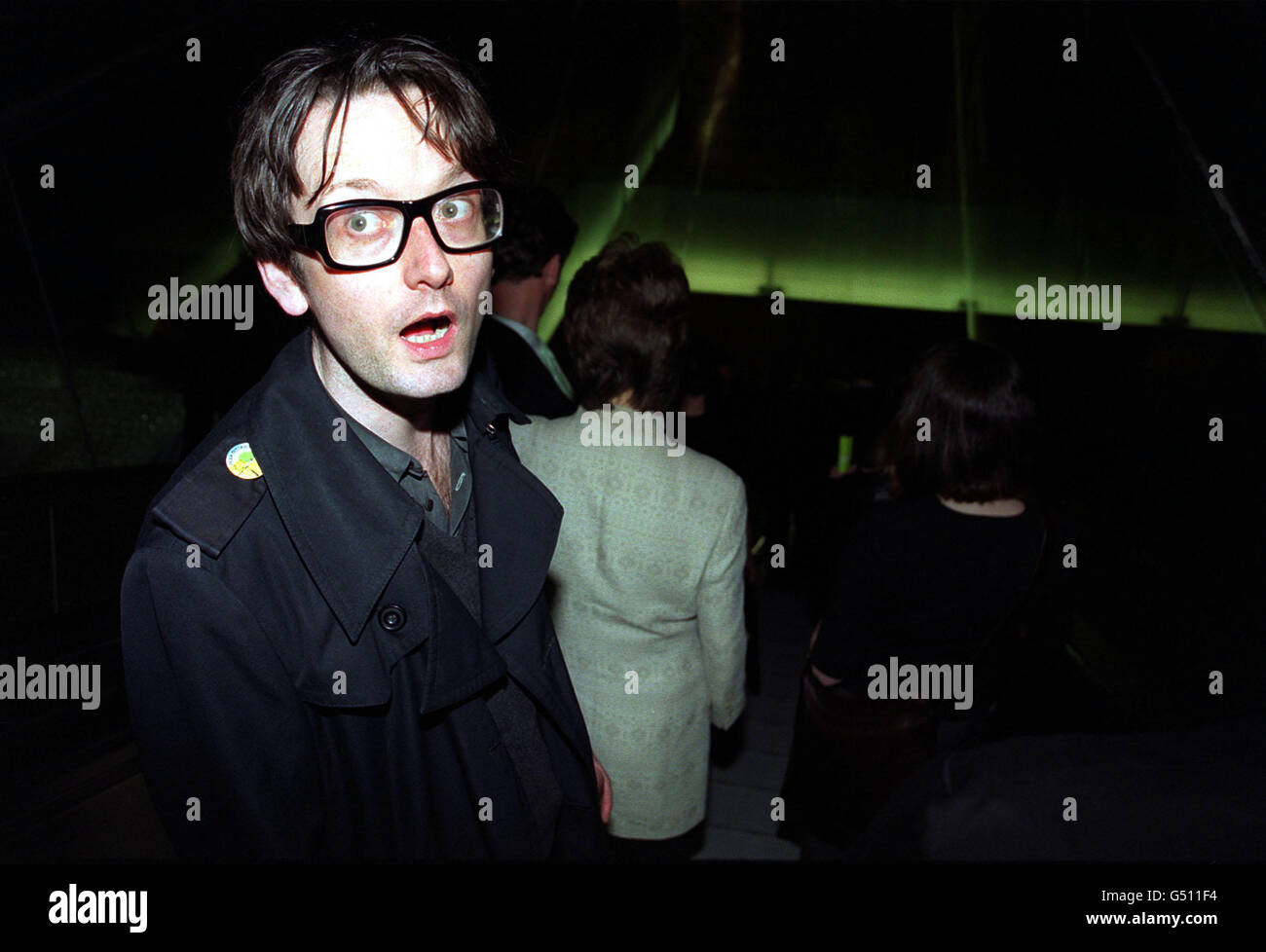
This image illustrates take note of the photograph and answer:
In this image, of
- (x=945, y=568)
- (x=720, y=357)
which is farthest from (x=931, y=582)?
(x=720, y=357)

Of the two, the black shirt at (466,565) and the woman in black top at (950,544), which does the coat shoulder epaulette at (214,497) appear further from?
the woman in black top at (950,544)

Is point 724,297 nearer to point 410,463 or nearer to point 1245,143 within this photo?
point 1245,143

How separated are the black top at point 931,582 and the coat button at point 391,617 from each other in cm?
137

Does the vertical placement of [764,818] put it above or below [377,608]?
below

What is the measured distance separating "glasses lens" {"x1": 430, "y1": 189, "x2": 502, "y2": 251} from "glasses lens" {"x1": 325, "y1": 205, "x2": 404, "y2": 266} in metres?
0.07

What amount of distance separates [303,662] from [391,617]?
137mm

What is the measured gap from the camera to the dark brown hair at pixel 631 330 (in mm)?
2100

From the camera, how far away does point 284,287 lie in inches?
46.9

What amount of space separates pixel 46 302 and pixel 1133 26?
501 centimetres

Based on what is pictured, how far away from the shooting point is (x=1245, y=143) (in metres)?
2.73

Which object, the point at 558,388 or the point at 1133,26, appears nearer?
the point at 558,388

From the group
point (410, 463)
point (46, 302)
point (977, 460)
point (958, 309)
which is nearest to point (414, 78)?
point (410, 463)

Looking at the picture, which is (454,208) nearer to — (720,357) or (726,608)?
(726,608)

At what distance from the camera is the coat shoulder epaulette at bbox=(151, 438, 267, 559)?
100cm
